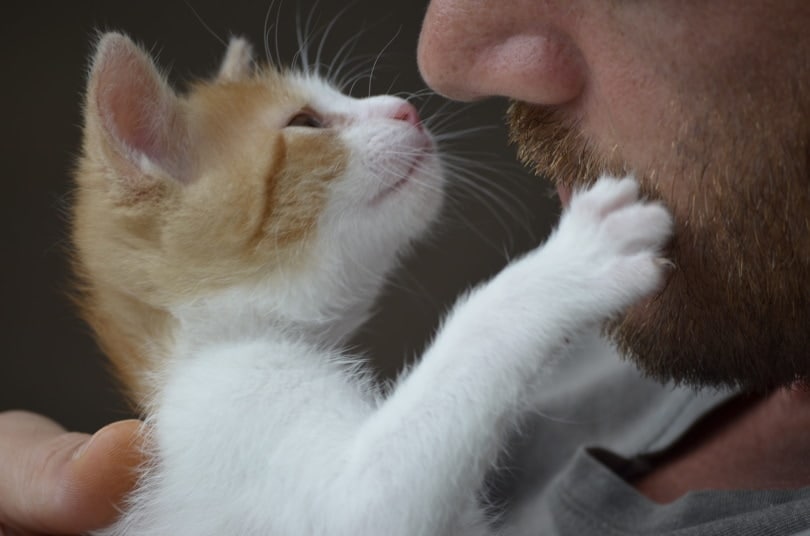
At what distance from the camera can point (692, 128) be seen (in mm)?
798

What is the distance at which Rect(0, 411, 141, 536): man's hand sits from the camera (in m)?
0.89

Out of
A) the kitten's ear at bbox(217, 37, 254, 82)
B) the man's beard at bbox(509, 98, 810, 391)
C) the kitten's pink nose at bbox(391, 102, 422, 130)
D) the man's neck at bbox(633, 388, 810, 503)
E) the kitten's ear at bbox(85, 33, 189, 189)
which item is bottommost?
the man's neck at bbox(633, 388, 810, 503)

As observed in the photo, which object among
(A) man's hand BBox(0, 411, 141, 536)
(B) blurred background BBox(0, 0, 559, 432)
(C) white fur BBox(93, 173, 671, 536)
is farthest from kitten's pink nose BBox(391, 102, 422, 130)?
(B) blurred background BBox(0, 0, 559, 432)

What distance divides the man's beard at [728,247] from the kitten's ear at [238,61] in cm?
42

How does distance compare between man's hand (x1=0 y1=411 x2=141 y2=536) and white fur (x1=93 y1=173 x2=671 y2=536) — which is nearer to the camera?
white fur (x1=93 y1=173 x2=671 y2=536)

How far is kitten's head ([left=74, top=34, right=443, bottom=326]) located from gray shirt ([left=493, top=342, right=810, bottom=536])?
329 mm

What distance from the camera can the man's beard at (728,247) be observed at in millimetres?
779

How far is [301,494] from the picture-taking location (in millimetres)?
758

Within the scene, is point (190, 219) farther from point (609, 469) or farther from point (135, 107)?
point (609, 469)

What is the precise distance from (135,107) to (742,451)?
0.74 meters

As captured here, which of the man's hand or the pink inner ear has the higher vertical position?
the pink inner ear

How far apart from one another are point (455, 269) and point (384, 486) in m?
1.63

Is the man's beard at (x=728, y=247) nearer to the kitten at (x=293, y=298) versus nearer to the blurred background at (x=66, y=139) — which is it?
the kitten at (x=293, y=298)

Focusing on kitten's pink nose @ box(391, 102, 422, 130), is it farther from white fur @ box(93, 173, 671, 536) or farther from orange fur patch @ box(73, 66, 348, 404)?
white fur @ box(93, 173, 671, 536)
